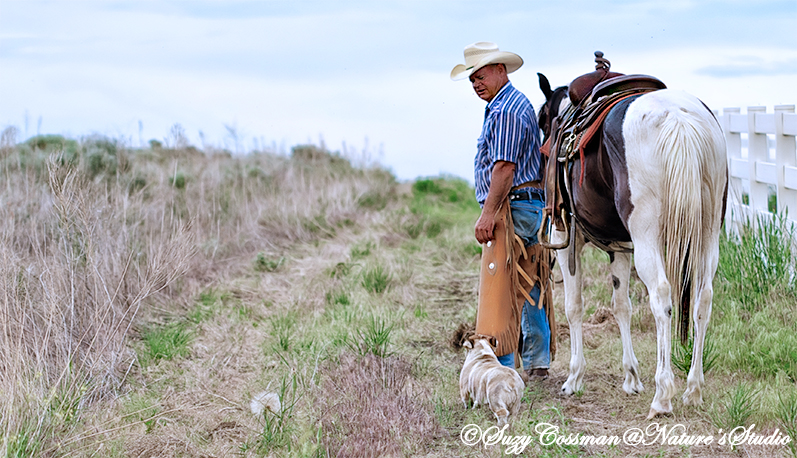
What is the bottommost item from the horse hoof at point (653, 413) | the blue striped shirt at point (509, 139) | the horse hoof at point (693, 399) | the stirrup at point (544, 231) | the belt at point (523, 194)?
the horse hoof at point (653, 413)

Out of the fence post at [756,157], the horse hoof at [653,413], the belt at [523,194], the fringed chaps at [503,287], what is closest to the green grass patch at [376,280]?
the fringed chaps at [503,287]

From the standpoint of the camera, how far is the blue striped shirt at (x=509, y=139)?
13.5ft

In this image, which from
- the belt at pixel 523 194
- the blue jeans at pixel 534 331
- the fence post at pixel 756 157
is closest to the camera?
the belt at pixel 523 194

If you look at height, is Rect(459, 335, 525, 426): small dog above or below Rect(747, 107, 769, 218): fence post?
below

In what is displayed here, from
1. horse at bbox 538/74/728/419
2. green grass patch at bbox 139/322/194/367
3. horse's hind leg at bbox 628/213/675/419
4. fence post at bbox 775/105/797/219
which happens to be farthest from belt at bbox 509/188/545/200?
fence post at bbox 775/105/797/219

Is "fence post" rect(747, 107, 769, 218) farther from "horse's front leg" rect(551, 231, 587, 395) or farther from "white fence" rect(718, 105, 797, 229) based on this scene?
"horse's front leg" rect(551, 231, 587, 395)

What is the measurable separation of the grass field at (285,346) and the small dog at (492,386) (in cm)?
10

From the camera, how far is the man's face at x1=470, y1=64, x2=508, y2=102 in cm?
430

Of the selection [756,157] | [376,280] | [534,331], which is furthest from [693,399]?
[756,157]

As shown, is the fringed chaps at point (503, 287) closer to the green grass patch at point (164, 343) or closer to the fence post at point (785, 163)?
the green grass patch at point (164, 343)

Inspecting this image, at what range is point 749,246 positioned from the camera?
5855 mm

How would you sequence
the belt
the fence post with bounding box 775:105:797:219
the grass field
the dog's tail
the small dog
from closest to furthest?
the grass field < the small dog < the belt < the dog's tail < the fence post with bounding box 775:105:797:219

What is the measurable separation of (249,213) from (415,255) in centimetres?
275

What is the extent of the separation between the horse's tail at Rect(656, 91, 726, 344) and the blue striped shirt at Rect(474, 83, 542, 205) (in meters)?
0.91
